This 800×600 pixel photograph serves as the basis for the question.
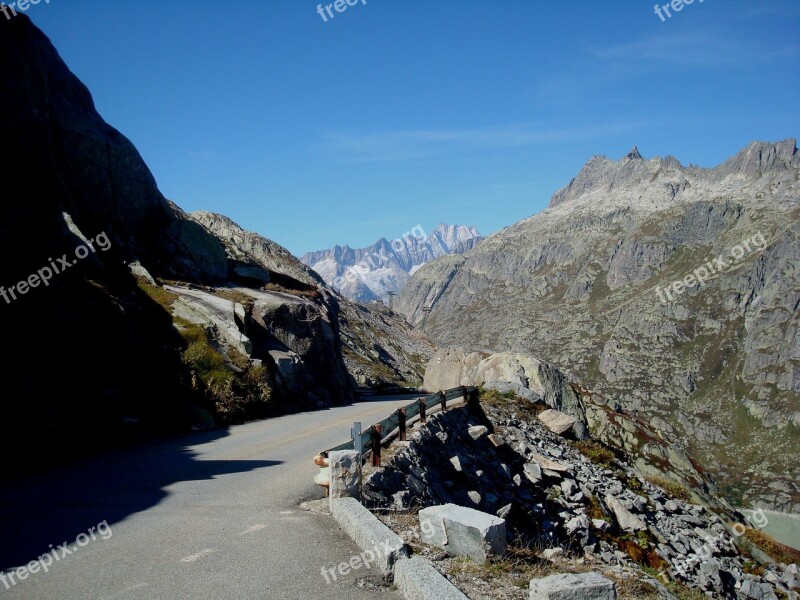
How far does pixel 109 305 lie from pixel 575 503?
17418 millimetres

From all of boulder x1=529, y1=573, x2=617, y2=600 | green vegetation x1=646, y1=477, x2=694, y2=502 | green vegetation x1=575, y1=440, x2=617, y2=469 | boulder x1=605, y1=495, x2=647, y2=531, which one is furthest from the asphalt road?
green vegetation x1=646, y1=477, x2=694, y2=502

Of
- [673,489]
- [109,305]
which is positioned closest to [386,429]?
[109,305]

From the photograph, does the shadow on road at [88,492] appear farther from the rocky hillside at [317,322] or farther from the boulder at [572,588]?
the rocky hillside at [317,322]

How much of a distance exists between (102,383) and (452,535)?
13.7 metres

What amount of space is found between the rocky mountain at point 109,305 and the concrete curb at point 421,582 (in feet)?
35.8

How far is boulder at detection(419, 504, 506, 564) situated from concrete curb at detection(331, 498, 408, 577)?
58 cm

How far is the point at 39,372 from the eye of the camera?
15812mm

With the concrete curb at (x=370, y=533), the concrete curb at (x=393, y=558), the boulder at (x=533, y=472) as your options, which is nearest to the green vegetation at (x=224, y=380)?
the boulder at (x=533, y=472)

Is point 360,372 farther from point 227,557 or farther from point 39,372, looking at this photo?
point 227,557

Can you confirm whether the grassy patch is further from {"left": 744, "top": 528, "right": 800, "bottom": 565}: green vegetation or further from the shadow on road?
{"left": 744, "top": 528, "right": 800, "bottom": 565}: green vegetation

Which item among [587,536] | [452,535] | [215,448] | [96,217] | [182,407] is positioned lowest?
[587,536]

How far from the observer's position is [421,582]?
7.02m

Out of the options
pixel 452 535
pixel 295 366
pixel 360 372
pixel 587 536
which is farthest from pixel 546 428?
pixel 360 372

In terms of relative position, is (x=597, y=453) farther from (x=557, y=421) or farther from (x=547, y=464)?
(x=547, y=464)
